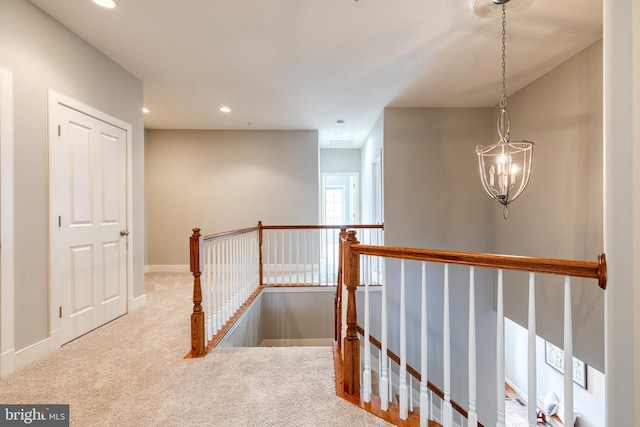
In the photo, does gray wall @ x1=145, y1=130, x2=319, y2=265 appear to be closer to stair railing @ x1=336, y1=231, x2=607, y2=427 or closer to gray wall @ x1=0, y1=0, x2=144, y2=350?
gray wall @ x1=0, y1=0, x2=144, y2=350

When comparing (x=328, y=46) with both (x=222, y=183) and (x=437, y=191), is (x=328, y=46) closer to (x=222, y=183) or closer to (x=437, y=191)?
(x=437, y=191)

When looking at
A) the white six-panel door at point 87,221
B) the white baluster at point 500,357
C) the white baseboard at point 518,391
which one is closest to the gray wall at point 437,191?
the white baseboard at point 518,391

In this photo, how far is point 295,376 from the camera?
6.63 ft

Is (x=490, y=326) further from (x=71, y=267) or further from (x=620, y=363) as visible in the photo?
(x=71, y=267)

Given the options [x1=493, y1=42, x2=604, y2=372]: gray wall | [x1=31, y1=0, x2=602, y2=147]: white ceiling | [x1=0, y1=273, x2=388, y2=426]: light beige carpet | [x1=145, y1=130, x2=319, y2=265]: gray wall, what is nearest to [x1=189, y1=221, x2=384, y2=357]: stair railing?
[x1=0, y1=273, x2=388, y2=426]: light beige carpet

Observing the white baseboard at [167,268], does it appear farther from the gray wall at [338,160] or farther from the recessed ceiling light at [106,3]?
the recessed ceiling light at [106,3]

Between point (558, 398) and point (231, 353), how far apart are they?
6448 millimetres

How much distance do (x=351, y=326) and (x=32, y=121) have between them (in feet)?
9.03

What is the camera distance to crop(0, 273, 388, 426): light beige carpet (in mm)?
1592

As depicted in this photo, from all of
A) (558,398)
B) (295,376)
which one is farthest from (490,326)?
(295,376)

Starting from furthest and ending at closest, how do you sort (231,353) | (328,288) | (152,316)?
(328,288) → (152,316) → (231,353)

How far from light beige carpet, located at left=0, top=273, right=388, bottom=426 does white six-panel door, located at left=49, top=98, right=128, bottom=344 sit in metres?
0.31

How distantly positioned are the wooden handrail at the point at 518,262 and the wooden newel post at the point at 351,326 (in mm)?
187

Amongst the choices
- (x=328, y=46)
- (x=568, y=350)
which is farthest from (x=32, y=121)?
(x=568, y=350)
